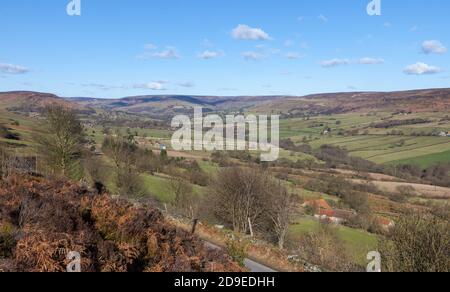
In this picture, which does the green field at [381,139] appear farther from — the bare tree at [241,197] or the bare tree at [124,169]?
the bare tree at [124,169]

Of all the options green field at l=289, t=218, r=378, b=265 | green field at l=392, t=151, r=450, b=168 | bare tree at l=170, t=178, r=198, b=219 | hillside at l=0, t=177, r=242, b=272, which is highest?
hillside at l=0, t=177, r=242, b=272

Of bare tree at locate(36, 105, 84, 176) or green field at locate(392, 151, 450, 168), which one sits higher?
bare tree at locate(36, 105, 84, 176)

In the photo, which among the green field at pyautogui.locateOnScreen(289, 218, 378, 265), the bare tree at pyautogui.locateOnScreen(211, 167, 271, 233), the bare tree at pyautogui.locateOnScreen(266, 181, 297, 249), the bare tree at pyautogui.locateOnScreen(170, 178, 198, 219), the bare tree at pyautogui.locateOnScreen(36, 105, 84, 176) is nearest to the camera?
the bare tree at pyautogui.locateOnScreen(36, 105, 84, 176)

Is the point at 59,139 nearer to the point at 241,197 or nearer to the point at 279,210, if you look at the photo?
the point at 241,197

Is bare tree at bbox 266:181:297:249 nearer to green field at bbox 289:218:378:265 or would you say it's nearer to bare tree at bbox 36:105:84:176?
green field at bbox 289:218:378:265

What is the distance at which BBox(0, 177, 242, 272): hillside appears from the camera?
801 cm

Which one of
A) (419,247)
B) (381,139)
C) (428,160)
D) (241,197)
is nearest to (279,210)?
(241,197)

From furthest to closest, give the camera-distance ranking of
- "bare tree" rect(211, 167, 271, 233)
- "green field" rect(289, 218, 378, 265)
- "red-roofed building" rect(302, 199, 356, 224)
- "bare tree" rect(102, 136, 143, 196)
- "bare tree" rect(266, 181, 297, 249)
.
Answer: "red-roofed building" rect(302, 199, 356, 224) < "green field" rect(289, 218, 378, 265) < "bare tree" rect(102, 136, 143, 196) < "bare tree" rect(211, 167, 271, 233) < "bare tree" rect(266, 181, 297, 249)

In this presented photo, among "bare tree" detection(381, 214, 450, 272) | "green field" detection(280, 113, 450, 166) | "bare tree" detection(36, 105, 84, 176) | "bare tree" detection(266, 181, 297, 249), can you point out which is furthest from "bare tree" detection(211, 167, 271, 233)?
"green field" detection(280, 113, 450, 166)

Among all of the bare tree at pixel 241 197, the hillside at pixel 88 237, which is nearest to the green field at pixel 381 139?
the bare tree at pixel 241 197

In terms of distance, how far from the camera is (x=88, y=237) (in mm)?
9523

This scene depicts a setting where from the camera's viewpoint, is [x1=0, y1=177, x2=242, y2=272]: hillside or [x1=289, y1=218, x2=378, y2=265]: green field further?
[x1=289, y1=218, x2=378, y2=265]: green field
